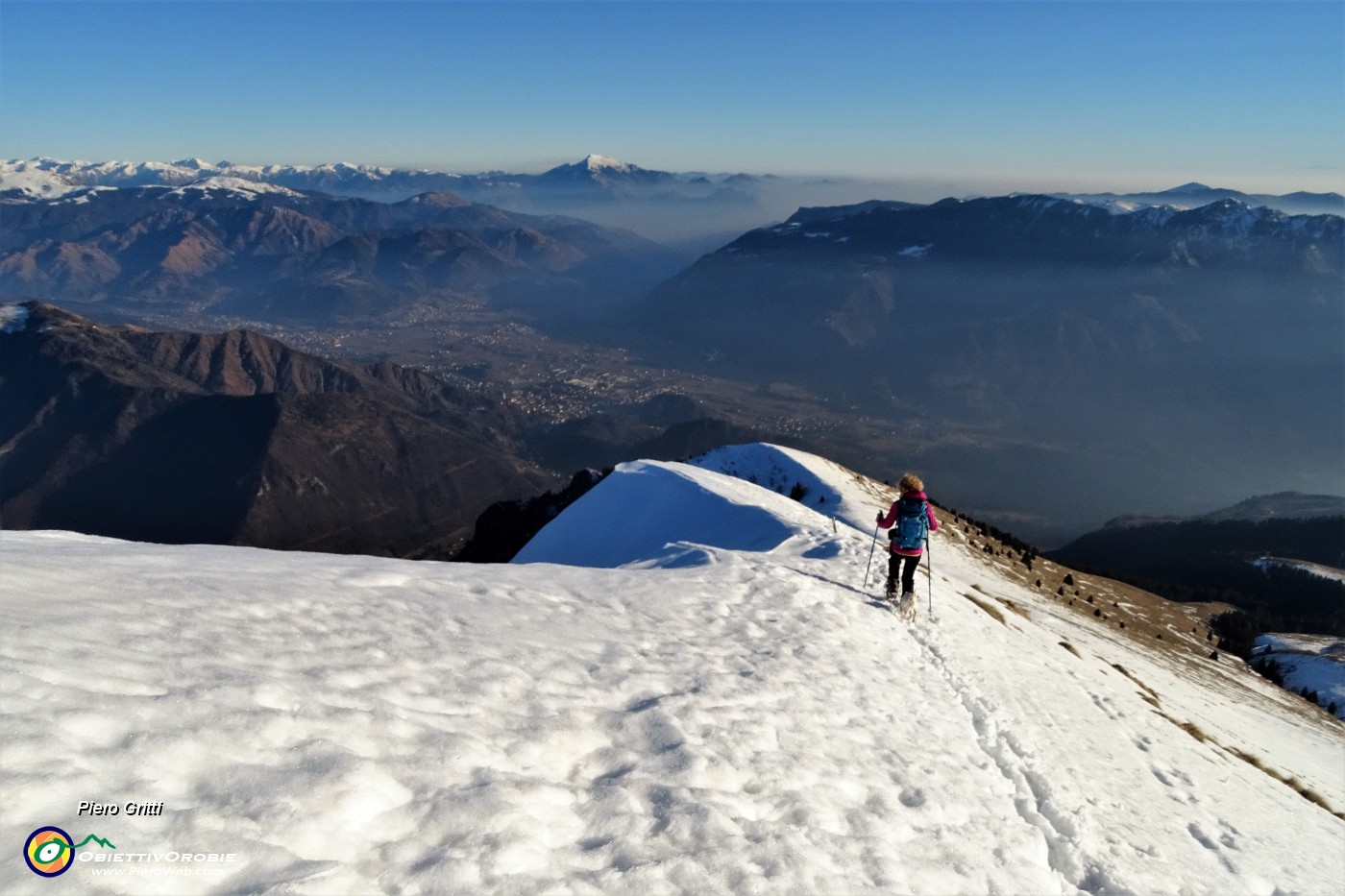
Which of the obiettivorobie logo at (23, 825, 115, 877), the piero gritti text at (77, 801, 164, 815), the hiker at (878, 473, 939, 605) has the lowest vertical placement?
the hiker at (878, 473, 939, 605)

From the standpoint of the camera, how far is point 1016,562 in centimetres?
3966

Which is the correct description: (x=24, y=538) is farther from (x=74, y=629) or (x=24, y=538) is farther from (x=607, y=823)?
(x=607, y=823)

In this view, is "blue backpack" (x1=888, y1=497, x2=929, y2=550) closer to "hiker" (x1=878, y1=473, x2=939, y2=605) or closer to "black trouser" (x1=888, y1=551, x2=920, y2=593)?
"hiker" (x1=878, y1=473, x2=939, y2=605)

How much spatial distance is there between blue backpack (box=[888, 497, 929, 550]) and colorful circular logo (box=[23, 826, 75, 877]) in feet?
48.8

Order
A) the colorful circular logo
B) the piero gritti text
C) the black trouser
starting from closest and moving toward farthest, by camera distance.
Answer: the colorful circular logo, the piero gritti text, the black trouser

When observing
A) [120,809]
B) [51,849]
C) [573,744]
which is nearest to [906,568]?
[573,744]

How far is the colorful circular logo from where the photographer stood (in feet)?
14.2

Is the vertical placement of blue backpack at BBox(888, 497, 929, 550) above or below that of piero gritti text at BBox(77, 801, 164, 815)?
below

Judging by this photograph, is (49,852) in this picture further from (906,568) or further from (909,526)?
(906,568)

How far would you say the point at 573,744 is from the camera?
767cm

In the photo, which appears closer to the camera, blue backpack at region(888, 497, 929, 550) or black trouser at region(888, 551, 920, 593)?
blue backpack at region(888, 497, 929, 550)

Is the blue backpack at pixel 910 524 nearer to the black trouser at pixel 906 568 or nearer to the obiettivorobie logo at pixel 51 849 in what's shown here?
the black trouser at pixel 906 568

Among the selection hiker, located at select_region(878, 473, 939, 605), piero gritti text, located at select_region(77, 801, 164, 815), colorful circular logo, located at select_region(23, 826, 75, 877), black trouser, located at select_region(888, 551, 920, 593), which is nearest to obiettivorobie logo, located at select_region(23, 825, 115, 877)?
colorful circular logo, located at select_region(23, 826, 75, 877)

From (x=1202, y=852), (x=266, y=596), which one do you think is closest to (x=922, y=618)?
(x=1202, y=852)
